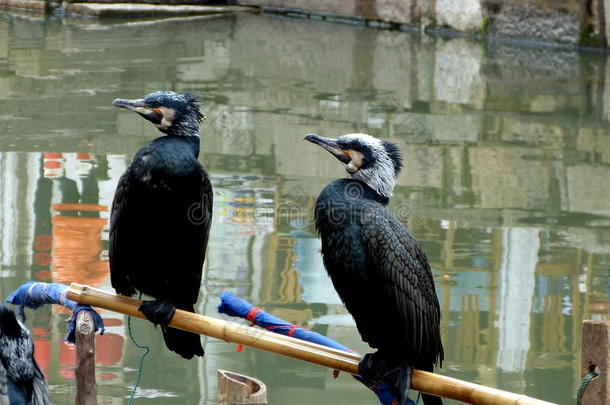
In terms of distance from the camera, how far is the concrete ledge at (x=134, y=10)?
12.9m

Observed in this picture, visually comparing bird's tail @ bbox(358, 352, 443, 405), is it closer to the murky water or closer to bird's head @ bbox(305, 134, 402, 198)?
bird's head @ bbox(305, 134, 402, 198)

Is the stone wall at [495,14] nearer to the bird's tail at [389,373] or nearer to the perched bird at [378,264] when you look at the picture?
the perched bird at [378,264]

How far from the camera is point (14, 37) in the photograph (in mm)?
11547

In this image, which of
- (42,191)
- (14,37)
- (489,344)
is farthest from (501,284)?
(14,37)

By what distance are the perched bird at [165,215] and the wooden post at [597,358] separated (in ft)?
3.86

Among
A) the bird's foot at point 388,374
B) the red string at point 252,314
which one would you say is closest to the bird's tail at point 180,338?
the red string at point 252,314

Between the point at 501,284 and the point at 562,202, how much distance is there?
1616mm

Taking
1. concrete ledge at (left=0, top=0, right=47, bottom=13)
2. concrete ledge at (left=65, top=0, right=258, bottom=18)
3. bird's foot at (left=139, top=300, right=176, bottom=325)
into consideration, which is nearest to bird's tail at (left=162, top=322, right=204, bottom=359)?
bird's foot at (left=139, top=300, right=176, bottom=325)

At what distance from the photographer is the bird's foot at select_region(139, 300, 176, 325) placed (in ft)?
10.8

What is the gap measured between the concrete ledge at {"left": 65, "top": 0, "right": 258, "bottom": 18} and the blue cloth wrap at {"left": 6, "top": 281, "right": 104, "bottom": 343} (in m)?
9.95

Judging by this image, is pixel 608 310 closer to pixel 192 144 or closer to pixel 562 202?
pixel 562 202

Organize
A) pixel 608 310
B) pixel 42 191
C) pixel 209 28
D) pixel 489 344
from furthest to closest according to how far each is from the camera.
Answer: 1. pixel 209 28
2. pixel 42 191
3. pixel 608 310
4. pixel 489 344

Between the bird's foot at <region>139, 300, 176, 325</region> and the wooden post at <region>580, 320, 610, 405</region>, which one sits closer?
the wooden post at <region>580, 320, 610, 405</region>

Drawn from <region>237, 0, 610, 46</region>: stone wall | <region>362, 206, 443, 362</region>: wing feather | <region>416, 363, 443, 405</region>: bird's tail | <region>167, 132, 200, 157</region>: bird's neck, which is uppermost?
<region>237, 0, 610, 46</region>: stone wall
